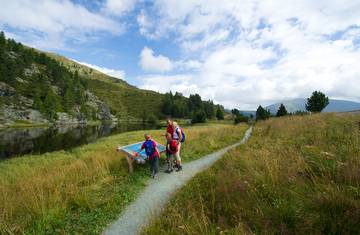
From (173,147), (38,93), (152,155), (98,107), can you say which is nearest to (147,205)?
(152,155)

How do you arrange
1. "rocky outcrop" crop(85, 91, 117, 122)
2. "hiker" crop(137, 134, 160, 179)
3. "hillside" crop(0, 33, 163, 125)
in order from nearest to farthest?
"hiker" crop(137, 134, 160, 179), "hillside" crop(0, 33, 163, 125), "rocky outcrop" crop(85, 91, 117, 122)

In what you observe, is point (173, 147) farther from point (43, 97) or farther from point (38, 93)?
point (43, 97)

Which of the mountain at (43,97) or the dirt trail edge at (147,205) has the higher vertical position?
the mountain at (43,97)

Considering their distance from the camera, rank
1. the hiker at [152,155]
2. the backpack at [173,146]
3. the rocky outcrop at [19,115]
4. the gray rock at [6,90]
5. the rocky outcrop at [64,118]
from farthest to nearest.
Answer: the rocky outcrop at [64,118] < the gray rock at [6,90] < the rocky outcrop at [19,115] < the backpack at [173,146] < the hiker at [152,155]

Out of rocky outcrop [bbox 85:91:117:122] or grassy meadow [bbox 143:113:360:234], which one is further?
rocky outcrop [bbox 85:91:117:122]

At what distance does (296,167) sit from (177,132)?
5.74 m

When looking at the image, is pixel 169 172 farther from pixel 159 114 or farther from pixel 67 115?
pixel 159 114

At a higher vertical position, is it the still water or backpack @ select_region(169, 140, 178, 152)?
backpack @ select_region(169, 140, 178, 152)

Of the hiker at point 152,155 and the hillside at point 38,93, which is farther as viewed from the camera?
the hillside at point 38,93

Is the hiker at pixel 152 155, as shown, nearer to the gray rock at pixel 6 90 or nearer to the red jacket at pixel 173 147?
the red jacket at pixel 173 147

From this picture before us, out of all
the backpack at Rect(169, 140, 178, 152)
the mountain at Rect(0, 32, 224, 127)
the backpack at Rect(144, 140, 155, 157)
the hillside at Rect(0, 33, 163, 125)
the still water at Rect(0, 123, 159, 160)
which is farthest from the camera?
the mountain at Rect(0, 32, 224, 127)

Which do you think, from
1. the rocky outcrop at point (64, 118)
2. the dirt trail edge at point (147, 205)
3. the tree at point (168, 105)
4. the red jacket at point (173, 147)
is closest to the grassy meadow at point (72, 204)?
the dirt trail edge at point (147, 205)

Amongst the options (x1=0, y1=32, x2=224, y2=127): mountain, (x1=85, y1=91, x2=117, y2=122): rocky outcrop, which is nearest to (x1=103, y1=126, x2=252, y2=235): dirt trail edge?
(x1=0, y1=32, x2=224, y2=127): mountain

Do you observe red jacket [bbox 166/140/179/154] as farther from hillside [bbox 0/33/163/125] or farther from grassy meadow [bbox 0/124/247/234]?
hillside [bbox 0/33/163/125]
